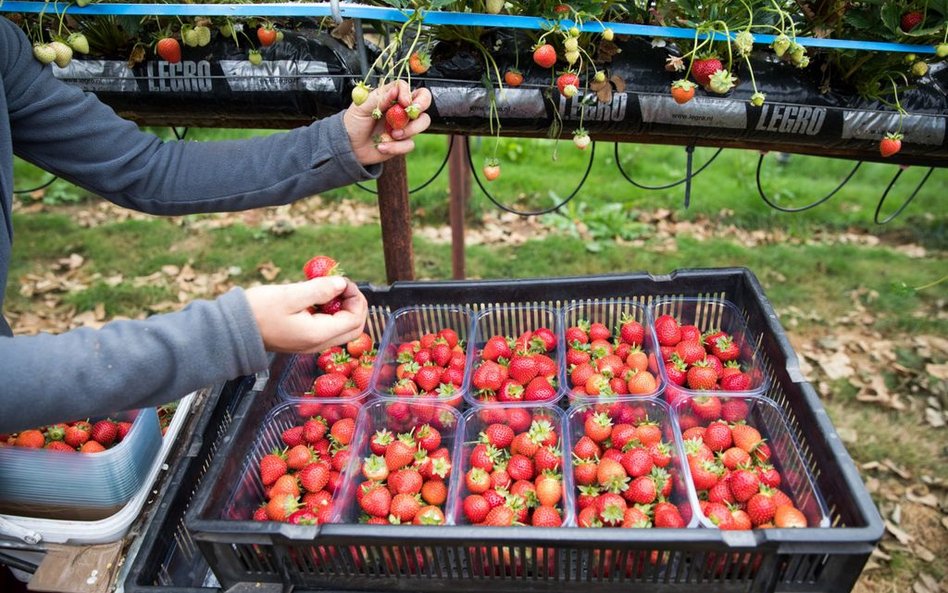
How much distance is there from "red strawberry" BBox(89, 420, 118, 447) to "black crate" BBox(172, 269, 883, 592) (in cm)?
48

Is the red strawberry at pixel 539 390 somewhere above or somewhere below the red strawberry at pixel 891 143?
below

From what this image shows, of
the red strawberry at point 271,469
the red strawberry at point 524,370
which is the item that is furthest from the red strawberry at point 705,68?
the red strawberry at point 271,469

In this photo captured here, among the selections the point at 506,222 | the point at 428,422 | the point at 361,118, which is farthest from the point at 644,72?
the point at 506,222

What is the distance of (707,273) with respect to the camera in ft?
7.53

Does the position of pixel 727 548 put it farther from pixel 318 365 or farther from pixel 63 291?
pixel 63 291

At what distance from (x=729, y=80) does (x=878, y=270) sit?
3139mm

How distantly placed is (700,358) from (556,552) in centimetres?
94

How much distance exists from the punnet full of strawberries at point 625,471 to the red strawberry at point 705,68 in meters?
1.02

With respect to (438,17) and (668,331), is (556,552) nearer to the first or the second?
(668,331)

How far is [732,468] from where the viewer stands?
5.99 ft

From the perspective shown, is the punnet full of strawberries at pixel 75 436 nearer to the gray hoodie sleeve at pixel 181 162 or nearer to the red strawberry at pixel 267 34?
the gray hoodie sleeve at pixel 181 162

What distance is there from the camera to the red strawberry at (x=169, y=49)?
2148 mm

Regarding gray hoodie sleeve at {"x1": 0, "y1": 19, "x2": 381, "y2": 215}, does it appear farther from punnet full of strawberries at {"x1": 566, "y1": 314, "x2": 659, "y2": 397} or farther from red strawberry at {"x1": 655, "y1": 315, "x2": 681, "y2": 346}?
red strawberry at {"x1": 655, "y1": 315, "x2": 681, "y2": 346}

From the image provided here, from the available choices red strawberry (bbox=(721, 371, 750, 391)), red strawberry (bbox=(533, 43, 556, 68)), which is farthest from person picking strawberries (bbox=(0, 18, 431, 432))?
Answer: red strawberry (bbox=(721, 371, 750, 391))
